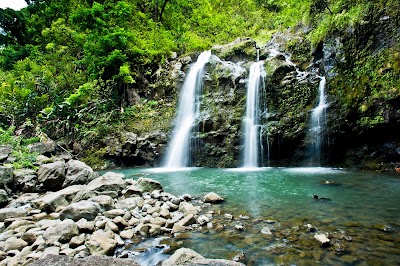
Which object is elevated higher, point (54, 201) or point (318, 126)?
point (318, 126)

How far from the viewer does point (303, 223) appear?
480cm

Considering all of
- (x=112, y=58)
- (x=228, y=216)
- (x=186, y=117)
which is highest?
(x=112, y=58)

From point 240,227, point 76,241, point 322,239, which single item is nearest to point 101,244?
point 76,241

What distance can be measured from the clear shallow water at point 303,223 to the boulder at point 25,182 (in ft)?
15.6

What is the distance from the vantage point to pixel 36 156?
36.3 feet

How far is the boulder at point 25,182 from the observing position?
8312mm

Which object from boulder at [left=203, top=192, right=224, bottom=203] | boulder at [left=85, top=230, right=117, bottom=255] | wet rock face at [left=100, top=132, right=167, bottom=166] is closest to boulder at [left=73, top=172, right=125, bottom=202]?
boulder at [left=85, top=230, right=117, bottom=255]

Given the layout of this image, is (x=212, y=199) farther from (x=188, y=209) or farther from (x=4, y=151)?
(x=4, y=151)

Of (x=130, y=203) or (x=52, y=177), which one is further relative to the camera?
(x=52, y=177)

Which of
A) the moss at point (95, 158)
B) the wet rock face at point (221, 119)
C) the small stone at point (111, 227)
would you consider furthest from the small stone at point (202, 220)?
the moss at point (95, 158)

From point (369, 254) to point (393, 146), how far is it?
8.96 metres

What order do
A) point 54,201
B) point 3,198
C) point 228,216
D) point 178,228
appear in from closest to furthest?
point 178,228 < point 228,216 < point 54,201 < point 3,198

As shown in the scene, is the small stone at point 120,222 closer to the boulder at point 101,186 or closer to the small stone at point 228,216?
the boulder at point 101,186

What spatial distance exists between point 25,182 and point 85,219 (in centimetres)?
503
